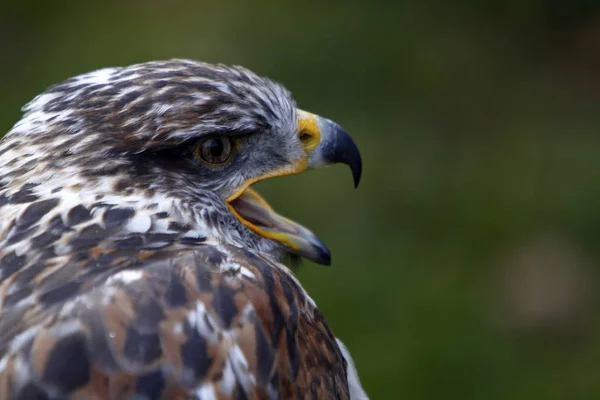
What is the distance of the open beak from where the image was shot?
3279 millimetres

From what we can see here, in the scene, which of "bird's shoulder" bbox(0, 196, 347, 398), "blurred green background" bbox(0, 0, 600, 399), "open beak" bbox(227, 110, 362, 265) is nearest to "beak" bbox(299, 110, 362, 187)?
"open beak" bbox(227, 110, 362, 265)

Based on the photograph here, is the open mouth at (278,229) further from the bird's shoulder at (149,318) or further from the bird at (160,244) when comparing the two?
the bird's shoulder at (149,318)

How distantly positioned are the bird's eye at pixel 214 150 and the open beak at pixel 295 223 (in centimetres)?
14

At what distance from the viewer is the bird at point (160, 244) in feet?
7.95

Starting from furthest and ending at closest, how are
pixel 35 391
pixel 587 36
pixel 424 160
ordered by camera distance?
pixel 587 36, pixel 424 160, pixel 35 391

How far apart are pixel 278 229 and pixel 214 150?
0.37m

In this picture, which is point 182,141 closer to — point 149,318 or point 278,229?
point 278,229

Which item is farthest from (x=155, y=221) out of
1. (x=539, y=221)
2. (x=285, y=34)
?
(x=285, y=34)

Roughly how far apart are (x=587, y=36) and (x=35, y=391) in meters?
7.38

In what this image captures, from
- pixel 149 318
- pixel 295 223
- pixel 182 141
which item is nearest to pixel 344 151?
pixel 295 223

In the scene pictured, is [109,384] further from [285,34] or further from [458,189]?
[285,34]

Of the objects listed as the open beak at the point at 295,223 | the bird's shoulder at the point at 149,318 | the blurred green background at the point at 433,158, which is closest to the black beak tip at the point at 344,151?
the open beak at the point at 295,223

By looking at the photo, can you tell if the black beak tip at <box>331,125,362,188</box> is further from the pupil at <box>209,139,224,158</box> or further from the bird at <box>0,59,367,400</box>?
the pupil at <box>209,139,224,158</box>

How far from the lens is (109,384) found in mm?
2354
